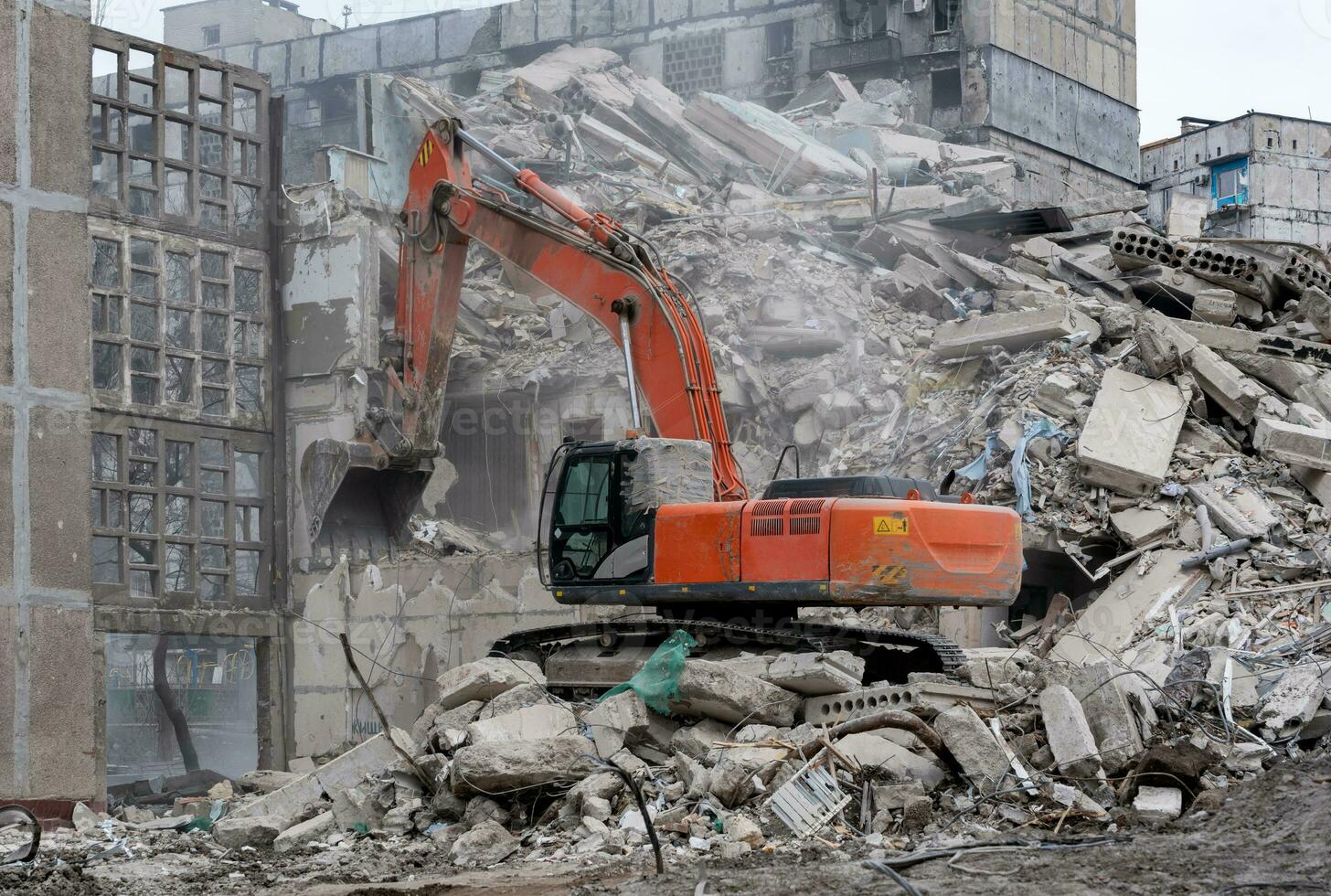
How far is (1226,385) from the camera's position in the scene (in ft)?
46.1

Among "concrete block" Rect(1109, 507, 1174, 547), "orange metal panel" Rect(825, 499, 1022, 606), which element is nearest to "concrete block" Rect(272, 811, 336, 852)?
"orange metal panel" Rect(825, 499, 1022, 606)

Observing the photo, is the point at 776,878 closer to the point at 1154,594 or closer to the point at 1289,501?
the point at 1154,594

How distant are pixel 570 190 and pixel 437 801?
40.8 ft

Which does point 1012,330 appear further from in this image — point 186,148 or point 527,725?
point 186,148

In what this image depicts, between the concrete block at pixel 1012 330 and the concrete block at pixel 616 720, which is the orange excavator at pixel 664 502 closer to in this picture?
the concrete block at pixel 616 720

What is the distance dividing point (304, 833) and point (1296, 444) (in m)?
8.99

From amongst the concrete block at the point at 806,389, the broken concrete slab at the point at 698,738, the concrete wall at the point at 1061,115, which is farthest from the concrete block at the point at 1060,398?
the concrete wall at the point at 1061,115

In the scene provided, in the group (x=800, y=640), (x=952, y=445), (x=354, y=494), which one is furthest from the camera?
(x=354, y=494)

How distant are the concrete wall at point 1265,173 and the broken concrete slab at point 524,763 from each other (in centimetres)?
2889

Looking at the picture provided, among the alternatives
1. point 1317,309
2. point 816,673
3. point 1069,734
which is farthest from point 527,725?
point 1317,309

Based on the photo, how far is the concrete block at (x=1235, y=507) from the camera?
12.6m

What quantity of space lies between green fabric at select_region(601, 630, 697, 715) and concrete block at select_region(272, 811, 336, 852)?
6.18ft

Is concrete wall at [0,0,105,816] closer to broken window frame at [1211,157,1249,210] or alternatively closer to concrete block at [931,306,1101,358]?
concrete block at [931,306,1101,358]

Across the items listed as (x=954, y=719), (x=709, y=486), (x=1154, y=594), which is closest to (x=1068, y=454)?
(x=1154, y=594)
